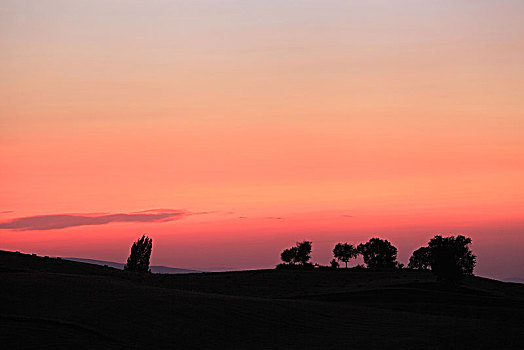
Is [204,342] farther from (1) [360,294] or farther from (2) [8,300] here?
(1) [360,294]

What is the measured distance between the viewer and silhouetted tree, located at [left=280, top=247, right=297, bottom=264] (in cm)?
12719

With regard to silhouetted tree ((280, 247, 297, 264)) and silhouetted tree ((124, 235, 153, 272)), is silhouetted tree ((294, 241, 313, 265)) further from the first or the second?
silhouetted tree ((124, 235, 153, 272))

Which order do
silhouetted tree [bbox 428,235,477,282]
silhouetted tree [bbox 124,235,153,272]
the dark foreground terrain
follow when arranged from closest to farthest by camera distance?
the dark foreground terrain → silhouetted tree [bbox 428,235,477,282] → silhouetted tree [bbox 124,235,153,272]

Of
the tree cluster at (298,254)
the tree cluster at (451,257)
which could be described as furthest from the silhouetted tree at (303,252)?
the tree cluster at (451,257)

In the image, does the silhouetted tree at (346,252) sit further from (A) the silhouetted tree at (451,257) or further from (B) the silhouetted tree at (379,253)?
(A) the silhouetted tree at (451,257)

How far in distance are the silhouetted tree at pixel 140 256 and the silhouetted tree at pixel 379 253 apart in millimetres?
50282

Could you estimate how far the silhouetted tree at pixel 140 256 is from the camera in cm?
10031

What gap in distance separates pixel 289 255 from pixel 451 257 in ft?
202

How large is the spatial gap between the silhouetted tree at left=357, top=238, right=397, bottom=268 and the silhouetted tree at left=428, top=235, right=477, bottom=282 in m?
63.0

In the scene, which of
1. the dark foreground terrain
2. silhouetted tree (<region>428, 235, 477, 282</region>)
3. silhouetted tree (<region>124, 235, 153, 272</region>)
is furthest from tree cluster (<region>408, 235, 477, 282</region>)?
silhouetted tree (<region>124, 235, 153, 272</region>)

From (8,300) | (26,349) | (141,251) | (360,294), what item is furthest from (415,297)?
(141,251)

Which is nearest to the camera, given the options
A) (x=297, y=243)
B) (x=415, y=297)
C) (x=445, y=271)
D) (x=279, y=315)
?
(x=279, y=315)

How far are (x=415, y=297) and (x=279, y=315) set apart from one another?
21.0 m

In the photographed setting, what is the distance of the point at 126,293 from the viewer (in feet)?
125
